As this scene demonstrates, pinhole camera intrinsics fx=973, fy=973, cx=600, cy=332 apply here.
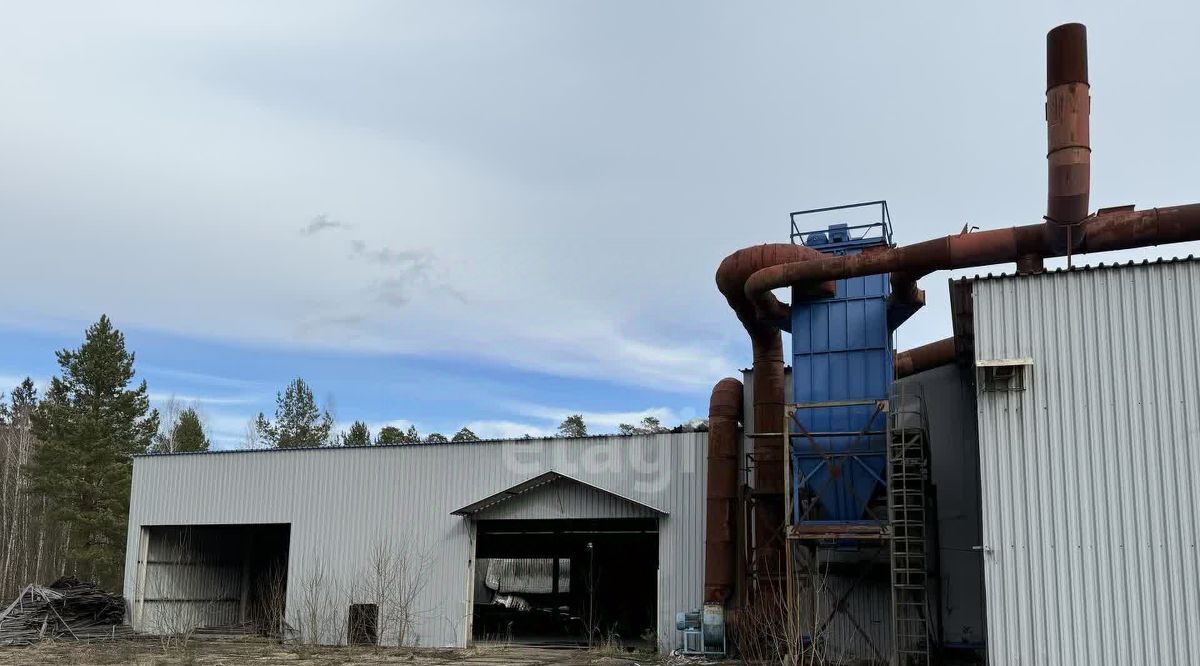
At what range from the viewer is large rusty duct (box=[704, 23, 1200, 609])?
727 inches

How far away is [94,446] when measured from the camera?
48406 millimetres

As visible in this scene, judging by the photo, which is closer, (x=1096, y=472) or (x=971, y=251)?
(x=1096, y=472)

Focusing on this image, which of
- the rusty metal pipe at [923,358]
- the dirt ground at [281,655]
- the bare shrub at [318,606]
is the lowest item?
the dirt ground at [281,655]

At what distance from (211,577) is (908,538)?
2797 centimetres

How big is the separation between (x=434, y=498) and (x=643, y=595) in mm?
16696

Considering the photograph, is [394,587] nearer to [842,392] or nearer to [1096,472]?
[842,392]

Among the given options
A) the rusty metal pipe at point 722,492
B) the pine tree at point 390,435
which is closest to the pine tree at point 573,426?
the pine tree at point 390,435

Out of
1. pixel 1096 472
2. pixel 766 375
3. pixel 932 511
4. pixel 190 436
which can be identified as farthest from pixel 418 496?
pixel 190 436

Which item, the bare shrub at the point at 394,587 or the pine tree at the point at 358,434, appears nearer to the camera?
the bare shrub at the point at 394,587

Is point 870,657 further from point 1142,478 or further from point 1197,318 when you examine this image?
point 1197,318

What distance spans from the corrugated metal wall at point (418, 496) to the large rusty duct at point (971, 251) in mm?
2473

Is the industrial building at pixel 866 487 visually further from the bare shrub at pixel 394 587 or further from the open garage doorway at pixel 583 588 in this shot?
the open garage doorway at pixel 583 588

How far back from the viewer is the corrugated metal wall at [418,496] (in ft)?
89.5

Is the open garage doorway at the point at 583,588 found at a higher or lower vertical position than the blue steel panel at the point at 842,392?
lower
